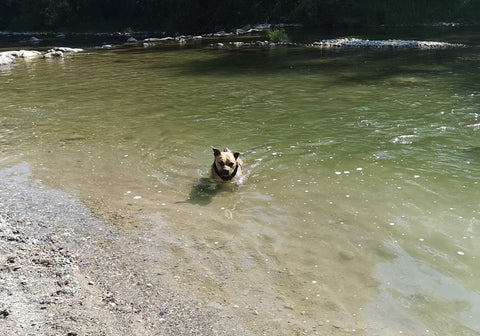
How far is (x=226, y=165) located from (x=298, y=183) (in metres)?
1.54

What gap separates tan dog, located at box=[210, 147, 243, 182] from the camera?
885 centimetres

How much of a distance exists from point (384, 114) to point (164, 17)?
186 ft

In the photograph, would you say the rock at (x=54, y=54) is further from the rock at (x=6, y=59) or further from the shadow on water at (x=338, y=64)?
the shadow on water at (x=338, y=64)

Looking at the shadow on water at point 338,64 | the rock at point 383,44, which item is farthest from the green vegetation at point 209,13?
the shadow on water at point 338,64

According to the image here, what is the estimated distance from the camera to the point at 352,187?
28.9 feet

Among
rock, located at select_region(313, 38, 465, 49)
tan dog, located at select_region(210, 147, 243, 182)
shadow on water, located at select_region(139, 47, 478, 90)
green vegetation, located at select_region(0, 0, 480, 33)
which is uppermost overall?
green vegetation, located at select_region(0, 0, 480, 33)

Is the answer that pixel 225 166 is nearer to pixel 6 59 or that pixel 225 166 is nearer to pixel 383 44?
pixel 383 44

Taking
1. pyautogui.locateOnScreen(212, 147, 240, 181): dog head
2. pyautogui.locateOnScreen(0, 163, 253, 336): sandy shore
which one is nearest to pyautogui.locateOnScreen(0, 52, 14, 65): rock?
pyautogui.locateOnScreen(0, 163, 253, 336): sandy shore

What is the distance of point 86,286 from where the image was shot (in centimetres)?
562

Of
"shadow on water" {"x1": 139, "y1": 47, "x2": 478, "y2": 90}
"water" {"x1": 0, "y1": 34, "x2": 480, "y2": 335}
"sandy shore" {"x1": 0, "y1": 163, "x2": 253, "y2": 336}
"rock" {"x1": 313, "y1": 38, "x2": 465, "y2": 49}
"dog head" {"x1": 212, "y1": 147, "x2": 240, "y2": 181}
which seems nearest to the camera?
"sandy shore" {"x1": 0, "y1": 163, "x2": 253, "y2": 336}

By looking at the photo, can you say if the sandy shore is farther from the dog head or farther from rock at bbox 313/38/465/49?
rock at bbox 313/38/465/49

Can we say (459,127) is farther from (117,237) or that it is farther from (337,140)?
(117,237)

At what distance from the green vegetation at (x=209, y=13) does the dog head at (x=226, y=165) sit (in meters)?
43.4

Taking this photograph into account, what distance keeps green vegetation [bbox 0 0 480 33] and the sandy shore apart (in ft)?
152
